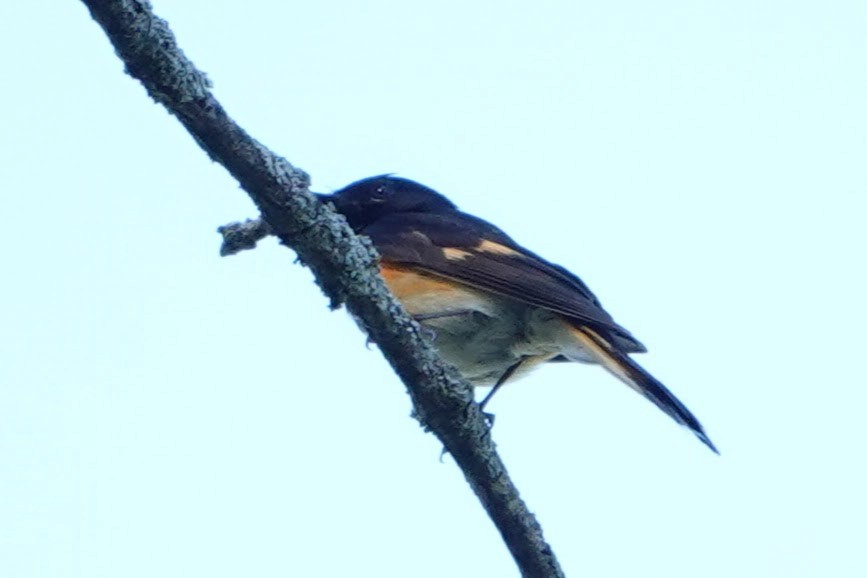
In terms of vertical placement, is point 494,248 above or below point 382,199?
below

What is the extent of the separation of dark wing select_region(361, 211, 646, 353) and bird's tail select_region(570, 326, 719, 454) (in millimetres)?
57

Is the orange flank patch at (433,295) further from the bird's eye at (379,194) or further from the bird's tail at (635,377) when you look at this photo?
the bird's eye at (379,194)

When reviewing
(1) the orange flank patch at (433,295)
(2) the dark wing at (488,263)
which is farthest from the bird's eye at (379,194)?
(1) the orange flank patch at (433,295)

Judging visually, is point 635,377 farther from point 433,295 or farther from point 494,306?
point 433,295

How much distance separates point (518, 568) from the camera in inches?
154

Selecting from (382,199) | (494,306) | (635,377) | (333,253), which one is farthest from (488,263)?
(333,253)

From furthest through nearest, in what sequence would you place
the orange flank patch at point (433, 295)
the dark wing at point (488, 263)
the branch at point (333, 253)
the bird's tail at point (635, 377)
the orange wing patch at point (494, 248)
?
1. the orange wing patch at point (494, 248)
2. the orange flank patch at point (433, 295)
3. the dark wing at point (488, 263)
4. the bird's tail at point (635, 377)
5. the branch at point (333, 253)

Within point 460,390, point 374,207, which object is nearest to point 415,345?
point 460,390

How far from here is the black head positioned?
6199 mm

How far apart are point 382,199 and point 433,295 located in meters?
1.02

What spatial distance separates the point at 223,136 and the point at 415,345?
854 millimetres

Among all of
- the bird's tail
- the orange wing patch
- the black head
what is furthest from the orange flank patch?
the black head

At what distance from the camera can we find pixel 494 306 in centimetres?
542

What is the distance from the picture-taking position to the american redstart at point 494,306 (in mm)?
5227
